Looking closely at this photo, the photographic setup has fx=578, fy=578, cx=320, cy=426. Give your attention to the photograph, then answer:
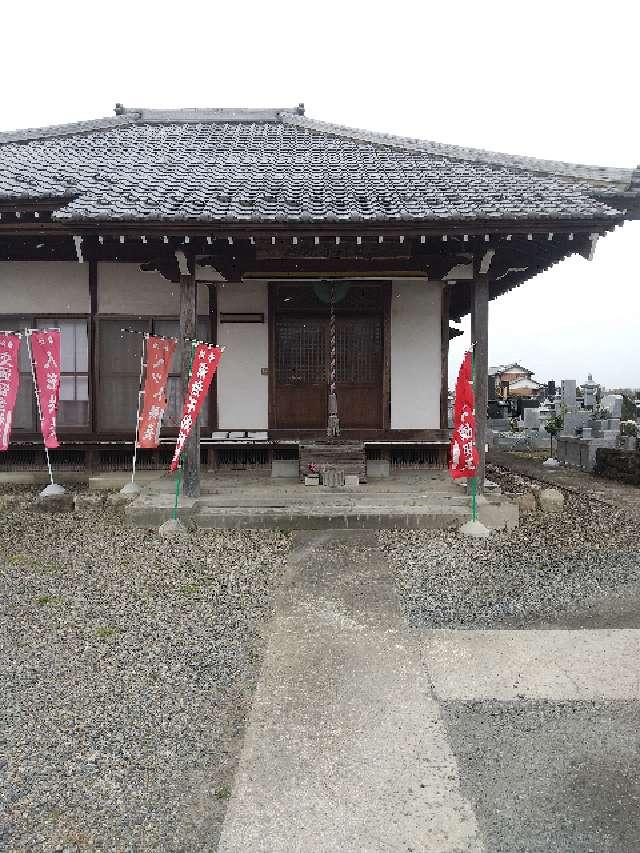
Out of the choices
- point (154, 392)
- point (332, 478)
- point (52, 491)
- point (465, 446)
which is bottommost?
point (52, 491)

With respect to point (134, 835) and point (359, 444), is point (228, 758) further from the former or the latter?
point (359, 444)

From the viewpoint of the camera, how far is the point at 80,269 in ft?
30.7

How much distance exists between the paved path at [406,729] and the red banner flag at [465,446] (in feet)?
9.31

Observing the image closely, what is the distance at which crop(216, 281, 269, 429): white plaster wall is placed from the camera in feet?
30.8

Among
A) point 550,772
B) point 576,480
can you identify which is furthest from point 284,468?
point 550,772

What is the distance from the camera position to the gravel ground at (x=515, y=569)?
4750 millimetres

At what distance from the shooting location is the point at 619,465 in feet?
38.9

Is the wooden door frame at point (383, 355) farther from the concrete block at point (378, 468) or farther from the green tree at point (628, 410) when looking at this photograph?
the green tree at point (628, 410)

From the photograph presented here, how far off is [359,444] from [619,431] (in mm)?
8213

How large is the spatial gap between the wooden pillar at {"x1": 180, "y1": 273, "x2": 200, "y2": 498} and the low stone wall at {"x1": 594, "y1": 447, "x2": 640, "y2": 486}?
8634 mm

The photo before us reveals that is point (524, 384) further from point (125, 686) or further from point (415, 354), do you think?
point (125, 686)

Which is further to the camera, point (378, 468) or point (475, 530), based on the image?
point (378, 468)

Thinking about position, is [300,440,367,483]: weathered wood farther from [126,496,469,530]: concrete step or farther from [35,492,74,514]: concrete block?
[35,492,74,514]: concrete block

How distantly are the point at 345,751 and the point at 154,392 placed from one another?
6.46 metres
